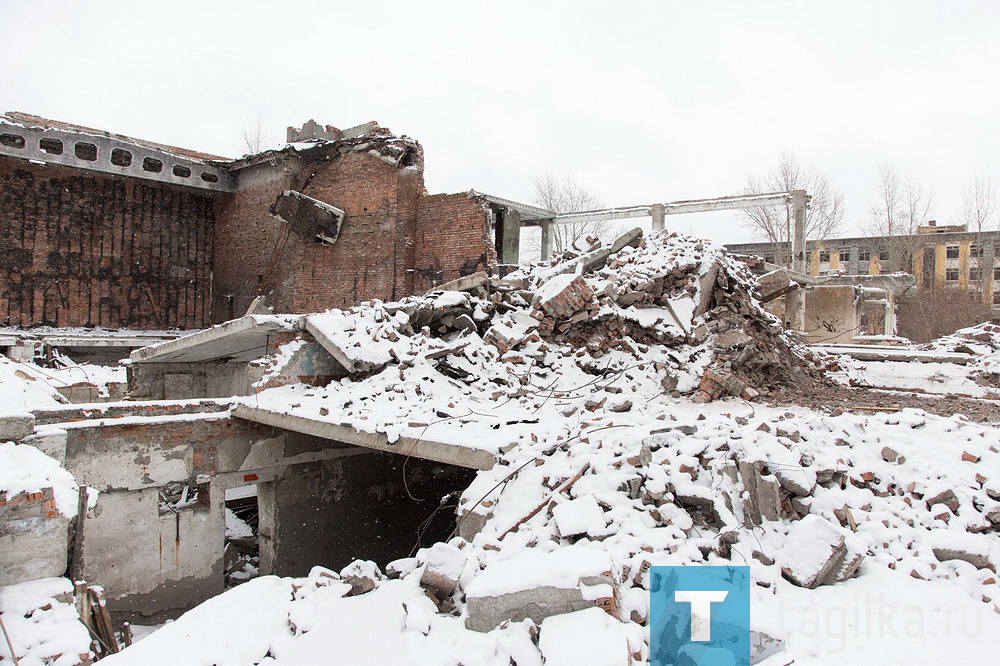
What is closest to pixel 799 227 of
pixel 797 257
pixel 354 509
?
pixel 797 257

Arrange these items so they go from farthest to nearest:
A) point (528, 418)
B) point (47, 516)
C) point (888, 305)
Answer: point (888, 305)
point (528, 418)
point (47, 516)

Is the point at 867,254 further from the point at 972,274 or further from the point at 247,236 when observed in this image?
the point at 247,236

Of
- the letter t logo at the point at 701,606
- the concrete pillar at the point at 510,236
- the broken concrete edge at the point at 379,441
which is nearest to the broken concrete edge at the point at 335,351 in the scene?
the broken concrete edge at the point at 379,441

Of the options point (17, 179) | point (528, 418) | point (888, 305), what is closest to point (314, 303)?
point (17, 179)

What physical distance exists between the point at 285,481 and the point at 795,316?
33.7 feet

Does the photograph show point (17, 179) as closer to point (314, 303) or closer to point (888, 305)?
point (314, 303)

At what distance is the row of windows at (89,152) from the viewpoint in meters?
13.6

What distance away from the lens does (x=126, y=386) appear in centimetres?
1039

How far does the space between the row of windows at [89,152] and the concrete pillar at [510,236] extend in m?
8.97

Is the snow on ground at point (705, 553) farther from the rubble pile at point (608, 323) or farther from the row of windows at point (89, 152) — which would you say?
the row of windows at point (89, 152)

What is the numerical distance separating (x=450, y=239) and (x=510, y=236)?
142 centimetres

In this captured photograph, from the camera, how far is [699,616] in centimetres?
289

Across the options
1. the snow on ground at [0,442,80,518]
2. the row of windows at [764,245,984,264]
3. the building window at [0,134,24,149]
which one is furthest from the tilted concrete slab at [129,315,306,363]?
the row of windows at [764,245,984,264]

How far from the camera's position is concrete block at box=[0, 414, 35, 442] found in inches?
200
